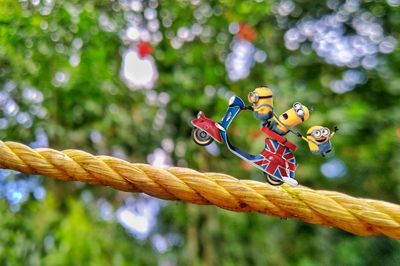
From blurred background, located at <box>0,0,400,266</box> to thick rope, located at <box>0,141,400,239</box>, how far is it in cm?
60

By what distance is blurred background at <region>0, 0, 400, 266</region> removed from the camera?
957 mm

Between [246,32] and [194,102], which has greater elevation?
[246,32]

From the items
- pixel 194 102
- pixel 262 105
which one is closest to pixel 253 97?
pixel 262 105

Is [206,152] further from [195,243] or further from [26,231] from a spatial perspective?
[26,231]

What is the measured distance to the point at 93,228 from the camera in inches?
38.8

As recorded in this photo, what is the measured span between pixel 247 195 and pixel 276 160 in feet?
0.10

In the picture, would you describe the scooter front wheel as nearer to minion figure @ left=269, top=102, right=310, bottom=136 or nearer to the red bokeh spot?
minion figure @ left=269, top=102, right=310, bottom=136

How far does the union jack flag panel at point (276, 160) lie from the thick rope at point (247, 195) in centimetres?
1

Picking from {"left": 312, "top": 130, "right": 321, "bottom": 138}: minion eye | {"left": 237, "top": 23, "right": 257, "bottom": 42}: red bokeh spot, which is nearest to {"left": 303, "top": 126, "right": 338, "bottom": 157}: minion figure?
{"left": 312, "top": 130, "right": 321, "bottom": 138}: minion eye

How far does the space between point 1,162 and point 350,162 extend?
0.85 meters

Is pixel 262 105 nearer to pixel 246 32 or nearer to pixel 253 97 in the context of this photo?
pixel 253 97

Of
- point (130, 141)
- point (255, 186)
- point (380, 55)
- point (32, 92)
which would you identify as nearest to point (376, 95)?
point (380, 55)

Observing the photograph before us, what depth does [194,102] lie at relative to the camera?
41.8 inches

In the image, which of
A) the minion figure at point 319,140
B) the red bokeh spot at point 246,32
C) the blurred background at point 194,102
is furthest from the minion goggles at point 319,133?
the red bokeh spot at point 246,32
